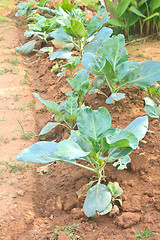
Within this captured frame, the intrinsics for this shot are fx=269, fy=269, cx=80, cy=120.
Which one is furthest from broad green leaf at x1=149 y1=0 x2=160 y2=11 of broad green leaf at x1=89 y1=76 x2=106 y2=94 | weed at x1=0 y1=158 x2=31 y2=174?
weed at x1=0 y1=158 x2=31 y2=174

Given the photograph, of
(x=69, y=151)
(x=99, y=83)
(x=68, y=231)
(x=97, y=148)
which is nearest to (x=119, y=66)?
(x=99, y=83)

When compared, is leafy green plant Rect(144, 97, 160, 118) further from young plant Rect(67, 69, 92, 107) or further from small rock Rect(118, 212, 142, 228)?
small rock Rect(118, 212, 142, 228)

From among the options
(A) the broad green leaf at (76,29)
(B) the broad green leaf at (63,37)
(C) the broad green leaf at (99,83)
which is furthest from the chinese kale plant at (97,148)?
(B) the broad green leaf at (63,37)

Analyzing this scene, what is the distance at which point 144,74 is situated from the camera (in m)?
2.38

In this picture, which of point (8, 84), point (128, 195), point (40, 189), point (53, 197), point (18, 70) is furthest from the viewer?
point (18, 70)

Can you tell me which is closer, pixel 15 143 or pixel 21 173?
pixel 21 173

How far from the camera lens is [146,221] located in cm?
162

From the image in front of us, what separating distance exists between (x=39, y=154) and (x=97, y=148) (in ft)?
1.27

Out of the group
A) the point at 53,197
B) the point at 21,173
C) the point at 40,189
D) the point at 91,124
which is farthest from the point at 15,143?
the point at 91,124

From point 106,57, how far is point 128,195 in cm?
119

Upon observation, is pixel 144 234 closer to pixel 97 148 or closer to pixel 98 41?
pixel 97 148

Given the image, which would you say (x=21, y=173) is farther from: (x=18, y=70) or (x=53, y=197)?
(x=18, y=70)

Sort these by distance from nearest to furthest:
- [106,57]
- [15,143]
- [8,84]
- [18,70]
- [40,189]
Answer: [40,189]
[106,57]
[15,143]
[8,84]
[18,70]

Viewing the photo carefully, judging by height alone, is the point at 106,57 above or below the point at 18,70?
above
